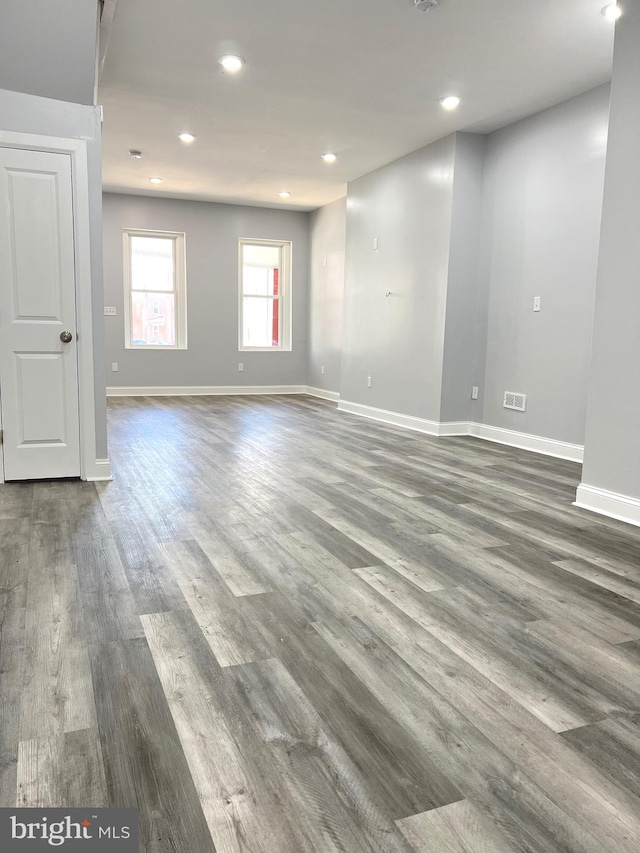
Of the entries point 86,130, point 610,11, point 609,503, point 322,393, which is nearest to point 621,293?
point 609,503

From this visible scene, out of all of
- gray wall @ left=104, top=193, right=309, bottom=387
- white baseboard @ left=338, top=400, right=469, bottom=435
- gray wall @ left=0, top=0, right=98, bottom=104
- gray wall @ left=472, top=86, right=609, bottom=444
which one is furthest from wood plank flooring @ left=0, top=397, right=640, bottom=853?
gray wall @ left=104, top=193, right=309, bottom=387

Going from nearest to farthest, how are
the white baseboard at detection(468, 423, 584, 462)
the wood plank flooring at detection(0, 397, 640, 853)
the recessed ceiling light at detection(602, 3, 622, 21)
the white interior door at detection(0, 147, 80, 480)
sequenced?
the wood plank flooring at detection(0, 397, 640, 853) < the recessed ceiling light at detection(602, 3, 622, 21) < the white interior door at detection(0, 147, 80, 480) < the white baseboard at detection(468, 423, 584, 462)

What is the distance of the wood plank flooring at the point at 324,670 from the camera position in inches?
45.1

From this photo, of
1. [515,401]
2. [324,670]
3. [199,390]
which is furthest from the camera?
[199,390]

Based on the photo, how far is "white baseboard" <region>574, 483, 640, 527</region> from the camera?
303 centimetres

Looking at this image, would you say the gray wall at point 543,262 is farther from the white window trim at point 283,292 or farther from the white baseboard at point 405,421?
the white window trim at point 283,292

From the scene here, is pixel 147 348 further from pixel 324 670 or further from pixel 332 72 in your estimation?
pixel 324 670

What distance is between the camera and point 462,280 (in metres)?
5.54

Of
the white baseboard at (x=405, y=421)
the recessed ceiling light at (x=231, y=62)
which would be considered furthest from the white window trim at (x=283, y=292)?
the recessed ceiling light at (x=231, y=62)

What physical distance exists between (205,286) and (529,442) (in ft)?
17.6

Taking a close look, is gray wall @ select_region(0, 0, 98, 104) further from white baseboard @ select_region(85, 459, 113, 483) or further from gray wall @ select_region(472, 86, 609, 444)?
gray wall @ select_region(472, 86, 609, 444)

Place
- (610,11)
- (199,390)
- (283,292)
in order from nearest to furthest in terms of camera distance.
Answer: (610,11), (199,390), (283,292)

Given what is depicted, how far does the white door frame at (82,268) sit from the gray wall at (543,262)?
336 centimetres

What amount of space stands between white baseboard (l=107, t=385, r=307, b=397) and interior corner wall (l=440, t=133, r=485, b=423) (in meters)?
4.09
